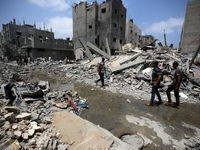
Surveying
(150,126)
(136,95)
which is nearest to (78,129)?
(150,126)

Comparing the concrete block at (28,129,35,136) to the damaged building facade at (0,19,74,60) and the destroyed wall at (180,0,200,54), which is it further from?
the damaged building facade at (0,19,74,60)

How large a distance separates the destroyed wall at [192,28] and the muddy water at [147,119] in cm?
1630

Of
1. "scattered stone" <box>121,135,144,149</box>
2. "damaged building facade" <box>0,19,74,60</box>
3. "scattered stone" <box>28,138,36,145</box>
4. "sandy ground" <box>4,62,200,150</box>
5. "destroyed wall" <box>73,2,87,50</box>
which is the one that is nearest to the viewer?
"scattered stone" <box>28,138,36,145</box>

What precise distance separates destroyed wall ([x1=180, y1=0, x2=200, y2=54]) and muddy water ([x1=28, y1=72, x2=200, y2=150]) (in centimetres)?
1630

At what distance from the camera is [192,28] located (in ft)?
49.4

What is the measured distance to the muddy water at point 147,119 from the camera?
7.55ft

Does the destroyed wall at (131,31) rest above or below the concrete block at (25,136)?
above

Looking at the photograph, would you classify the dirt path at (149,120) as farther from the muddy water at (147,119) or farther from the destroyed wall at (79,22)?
the destroyed wall at (79,22)

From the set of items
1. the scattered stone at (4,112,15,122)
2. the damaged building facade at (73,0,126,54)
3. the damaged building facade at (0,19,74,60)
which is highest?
the damaged building facade at (73,0,126,54)

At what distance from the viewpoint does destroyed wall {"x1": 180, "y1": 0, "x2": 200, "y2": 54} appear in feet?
47.7

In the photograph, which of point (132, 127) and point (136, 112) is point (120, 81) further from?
point (132, 127)

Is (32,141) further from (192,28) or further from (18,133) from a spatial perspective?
(192,28)

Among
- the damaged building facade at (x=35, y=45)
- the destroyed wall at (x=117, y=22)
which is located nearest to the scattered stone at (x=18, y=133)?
the destroyed wall at (x=117, y=22)

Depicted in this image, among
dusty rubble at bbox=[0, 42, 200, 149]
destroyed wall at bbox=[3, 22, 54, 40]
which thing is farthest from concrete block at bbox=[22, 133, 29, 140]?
destroyed wall at bbox=[3, 22, 54, 40]
